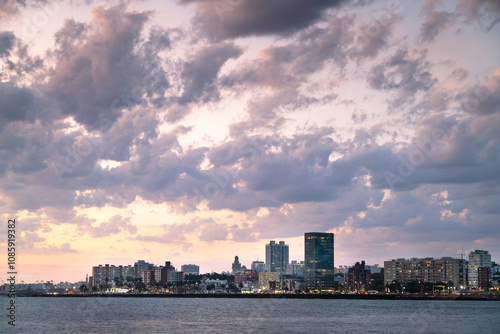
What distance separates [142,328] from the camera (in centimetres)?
10612

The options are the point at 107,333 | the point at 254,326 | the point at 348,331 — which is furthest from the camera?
the point at 254,326

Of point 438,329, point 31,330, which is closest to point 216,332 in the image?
point 31,330

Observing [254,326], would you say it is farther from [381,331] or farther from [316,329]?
[381,331]

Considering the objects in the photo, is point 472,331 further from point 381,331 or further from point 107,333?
point 107,333

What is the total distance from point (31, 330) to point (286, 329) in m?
46.7

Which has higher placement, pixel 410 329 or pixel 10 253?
pixel 10 253

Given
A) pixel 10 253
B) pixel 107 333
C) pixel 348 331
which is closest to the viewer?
pixel 10 253

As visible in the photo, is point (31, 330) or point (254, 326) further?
point (254, 326)

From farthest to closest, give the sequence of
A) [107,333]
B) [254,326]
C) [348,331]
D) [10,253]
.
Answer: [254,326] → [348,331] → [107,333] → [10,253]

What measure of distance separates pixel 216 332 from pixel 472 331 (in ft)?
154

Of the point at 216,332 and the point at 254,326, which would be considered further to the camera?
the point at 254,326

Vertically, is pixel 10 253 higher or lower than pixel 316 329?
higher

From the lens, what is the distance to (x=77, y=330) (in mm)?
101750

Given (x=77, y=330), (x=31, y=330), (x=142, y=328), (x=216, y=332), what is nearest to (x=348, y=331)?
(x=216, y=332)
